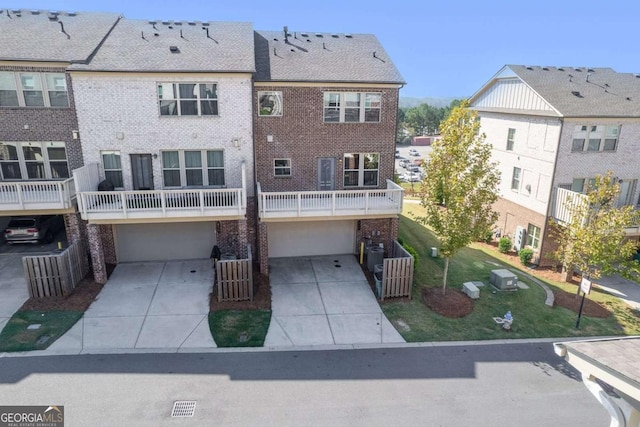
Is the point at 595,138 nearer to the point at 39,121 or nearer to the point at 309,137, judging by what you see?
the point at 309,137

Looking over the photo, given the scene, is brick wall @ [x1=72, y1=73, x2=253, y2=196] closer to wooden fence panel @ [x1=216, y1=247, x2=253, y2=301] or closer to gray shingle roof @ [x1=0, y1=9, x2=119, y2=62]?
gray shingle roof @ [x1=0, y1=9, x2=119, y2=62]

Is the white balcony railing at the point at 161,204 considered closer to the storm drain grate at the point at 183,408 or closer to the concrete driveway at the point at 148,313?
the concrete driveway at the point at 148,313

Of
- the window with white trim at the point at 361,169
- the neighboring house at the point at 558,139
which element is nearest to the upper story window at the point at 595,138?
the neighboring house at the point at 558,139

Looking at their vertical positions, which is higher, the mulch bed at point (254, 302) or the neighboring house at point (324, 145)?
the neighboring house at point (324, 145)

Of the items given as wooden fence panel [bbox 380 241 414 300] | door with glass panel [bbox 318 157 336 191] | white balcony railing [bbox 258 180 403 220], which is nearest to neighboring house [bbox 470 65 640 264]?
white balcony railing [bbox 258 180 403 220]

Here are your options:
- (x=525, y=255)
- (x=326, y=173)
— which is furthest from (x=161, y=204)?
(x=525, y=255)

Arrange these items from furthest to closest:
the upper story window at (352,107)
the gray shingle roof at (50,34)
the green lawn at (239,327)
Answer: the upper story window at (352,107) < the gray shingle roof at (50,34) < the green lawn at (239,327)
